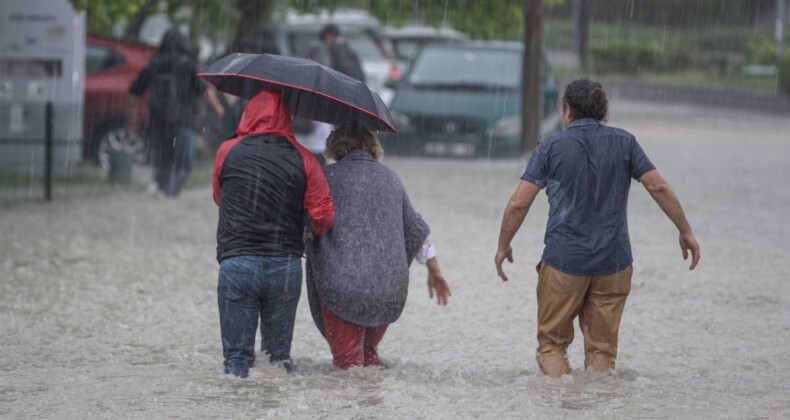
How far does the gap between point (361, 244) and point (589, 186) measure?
1.16 metres

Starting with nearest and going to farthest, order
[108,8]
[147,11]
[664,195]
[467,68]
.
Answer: [664,195]
[108,8]
[467,68]
[147,11]

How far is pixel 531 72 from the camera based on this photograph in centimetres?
1750

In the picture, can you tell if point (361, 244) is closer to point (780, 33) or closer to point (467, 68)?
point (467, 68)

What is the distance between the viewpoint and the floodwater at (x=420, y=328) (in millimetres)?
5992

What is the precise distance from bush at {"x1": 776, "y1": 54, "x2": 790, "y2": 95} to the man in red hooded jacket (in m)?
31.3

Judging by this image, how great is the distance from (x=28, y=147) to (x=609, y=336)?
9.99m

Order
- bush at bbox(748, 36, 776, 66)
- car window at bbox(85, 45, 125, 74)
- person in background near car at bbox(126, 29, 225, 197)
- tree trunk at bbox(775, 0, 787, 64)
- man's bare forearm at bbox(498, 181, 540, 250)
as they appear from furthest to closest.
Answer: bush at bbox(748, 36, 776, 66) → tree trunk at bbox(775, 0, 787, 64) → car window at bbox(85, 45, 125, 74) → person in background near car at bbox(126, 29, 225, 197) → man's bare forearm at bbox(498, 181, 540, 250)

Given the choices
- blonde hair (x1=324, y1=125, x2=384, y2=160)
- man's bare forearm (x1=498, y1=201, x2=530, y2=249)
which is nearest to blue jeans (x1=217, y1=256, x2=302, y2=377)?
blonde hair (x1=324, y1=125, x2=384, y2=160)

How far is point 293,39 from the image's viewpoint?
23234mm

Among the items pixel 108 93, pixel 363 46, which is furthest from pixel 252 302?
pixel 363 46

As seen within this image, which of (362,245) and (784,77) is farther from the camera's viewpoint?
(784,77)

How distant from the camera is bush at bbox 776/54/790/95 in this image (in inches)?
1394

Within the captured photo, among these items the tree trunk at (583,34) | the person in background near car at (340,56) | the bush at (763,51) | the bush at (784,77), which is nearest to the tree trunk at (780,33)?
the bush at (763,51)

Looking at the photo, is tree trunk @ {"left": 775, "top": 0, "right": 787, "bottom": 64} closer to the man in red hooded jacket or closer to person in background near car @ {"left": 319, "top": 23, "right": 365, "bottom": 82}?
person in background near car @ {"left": 319, "top": 23, "right": 365, "bottom": 82}
